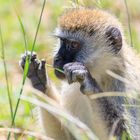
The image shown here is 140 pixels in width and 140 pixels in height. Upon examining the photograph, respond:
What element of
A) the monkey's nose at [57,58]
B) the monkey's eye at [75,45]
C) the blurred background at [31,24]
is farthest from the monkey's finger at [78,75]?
the blurred background at [31,24]

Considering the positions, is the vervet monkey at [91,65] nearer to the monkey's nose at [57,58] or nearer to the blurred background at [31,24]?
the monkey's nose at [57,58]

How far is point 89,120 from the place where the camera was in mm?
8414

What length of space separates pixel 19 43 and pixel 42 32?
55cm

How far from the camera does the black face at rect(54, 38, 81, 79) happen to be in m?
8.16

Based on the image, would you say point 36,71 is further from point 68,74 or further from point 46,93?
point 68,74

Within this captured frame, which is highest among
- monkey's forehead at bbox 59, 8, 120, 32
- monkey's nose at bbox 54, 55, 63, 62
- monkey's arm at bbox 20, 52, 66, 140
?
monkey's forehead at bbox 59, 8, 120, 32

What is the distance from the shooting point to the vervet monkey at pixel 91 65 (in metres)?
8.16

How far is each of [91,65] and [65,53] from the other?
32cm

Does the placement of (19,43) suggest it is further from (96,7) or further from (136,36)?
(96,7)

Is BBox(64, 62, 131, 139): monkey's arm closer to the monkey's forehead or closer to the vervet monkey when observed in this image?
the vervet monkey

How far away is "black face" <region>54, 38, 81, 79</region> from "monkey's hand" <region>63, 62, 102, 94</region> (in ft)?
0.96

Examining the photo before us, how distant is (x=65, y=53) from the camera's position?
27.3 feet

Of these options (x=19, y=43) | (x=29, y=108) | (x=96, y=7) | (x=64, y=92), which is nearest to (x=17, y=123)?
(x=29, y=108)

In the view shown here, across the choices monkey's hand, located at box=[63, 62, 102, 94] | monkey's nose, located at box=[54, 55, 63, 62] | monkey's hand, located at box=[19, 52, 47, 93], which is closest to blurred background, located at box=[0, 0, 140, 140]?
monkey's hand, located at box=[19, 52, 47, 93]
